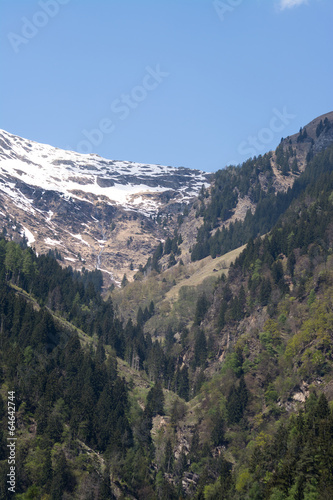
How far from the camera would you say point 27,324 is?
4985 inches

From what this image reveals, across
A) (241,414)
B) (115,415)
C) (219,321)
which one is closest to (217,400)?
(241,414)

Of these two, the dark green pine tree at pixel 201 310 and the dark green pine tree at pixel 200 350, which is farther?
the dark green pine tree at pixel 201 310

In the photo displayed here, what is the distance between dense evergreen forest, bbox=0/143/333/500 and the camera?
91.1 meters

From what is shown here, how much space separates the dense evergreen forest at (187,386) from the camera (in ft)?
299

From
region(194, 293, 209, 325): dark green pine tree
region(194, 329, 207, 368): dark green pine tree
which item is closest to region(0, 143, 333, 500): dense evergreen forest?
region(194, 329, 207, 368): dark green pine tree

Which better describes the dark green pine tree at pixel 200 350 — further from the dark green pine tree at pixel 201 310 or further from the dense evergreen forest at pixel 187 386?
the dark green pine tree at pixel 201 310

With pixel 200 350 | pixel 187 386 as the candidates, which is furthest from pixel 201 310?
pixel 187 386

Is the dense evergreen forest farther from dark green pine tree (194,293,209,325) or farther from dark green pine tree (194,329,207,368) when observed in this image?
dark green pine tree (194,293,209,325)

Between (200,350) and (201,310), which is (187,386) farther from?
(201,310)

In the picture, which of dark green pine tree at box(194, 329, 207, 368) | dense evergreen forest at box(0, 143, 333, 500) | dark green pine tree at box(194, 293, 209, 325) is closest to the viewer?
dense evergreen forest at box(0, 143, 333, 500)

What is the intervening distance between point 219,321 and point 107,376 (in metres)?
45.4

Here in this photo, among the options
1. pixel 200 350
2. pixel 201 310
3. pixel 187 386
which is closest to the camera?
pixel 187 386

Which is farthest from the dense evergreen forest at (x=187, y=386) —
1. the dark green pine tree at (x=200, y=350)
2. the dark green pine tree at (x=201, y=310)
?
the dark green pine tree at (x=201, y=310)

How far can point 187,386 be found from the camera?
15075 centimetres
